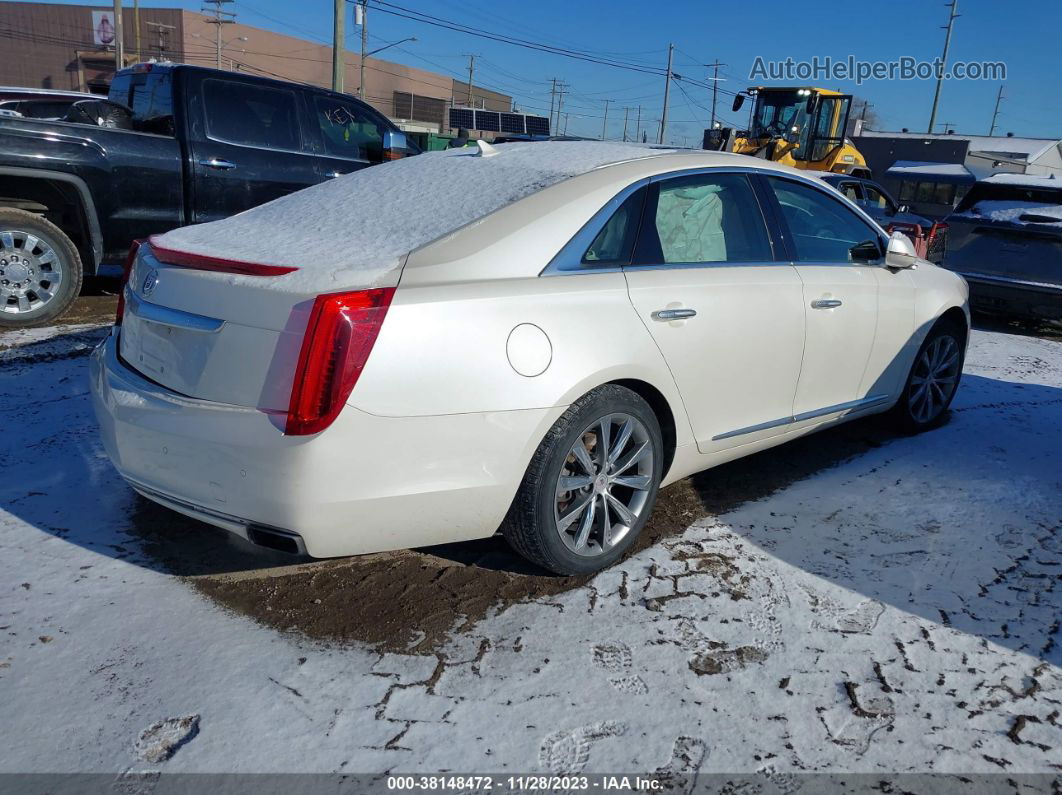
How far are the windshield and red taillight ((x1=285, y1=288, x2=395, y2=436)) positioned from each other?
2002 cm

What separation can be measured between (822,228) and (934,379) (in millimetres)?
1429

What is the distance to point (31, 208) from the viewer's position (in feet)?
20.7

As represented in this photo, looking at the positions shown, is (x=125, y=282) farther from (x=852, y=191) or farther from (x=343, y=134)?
(x=852, y=191)

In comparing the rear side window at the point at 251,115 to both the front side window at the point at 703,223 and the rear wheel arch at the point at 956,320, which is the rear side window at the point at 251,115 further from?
the rear wheel arch at the point at 956,320

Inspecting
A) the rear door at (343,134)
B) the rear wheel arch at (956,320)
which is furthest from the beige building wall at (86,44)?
the rear wheel arch at (956,320)

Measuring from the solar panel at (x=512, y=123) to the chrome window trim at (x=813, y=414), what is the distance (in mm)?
31890

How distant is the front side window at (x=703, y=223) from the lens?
341 cm

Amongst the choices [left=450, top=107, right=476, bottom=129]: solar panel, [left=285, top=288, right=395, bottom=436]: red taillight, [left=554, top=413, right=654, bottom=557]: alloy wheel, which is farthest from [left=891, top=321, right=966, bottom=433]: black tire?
[left=450, top=107, right=476, bottom=129]: solar panel

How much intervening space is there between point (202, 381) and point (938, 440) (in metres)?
4.13

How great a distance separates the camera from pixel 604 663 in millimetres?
2686

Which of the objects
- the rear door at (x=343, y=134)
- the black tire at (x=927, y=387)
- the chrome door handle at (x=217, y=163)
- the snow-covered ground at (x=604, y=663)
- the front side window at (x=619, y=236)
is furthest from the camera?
the rear door at (x=343, y=134)

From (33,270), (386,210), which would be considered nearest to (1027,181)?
(386,210)

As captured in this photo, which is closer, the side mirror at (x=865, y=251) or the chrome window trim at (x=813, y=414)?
the chrome window trim at (x=813, y=414)

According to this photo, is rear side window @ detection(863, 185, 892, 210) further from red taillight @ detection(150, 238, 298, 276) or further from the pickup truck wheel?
red taillight @ detection(150, 238, 298, 276)
